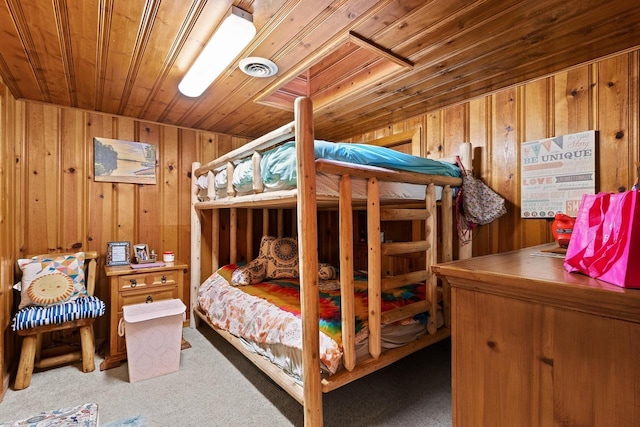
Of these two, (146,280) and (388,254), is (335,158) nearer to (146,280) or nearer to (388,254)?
(388,254)

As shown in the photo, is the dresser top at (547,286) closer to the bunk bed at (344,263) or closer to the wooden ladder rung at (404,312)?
the bunk bed at (344,263)

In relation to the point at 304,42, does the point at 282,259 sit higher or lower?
lower

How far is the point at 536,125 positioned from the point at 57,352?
4219 millimetres

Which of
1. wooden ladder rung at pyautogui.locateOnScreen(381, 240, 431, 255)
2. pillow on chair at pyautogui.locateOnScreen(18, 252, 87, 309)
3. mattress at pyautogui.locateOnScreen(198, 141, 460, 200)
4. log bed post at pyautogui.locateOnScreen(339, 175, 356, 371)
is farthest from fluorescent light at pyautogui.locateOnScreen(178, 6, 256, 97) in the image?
pillow on chair at pyautogui.locateOnScreen(18, 252, 87, 309)

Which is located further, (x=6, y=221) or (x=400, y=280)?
(x=6, y=221)

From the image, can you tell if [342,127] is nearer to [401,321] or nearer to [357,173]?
[357,173]

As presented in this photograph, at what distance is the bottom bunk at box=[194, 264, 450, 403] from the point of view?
5.46 feet

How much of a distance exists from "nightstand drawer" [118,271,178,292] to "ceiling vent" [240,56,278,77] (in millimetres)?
1883

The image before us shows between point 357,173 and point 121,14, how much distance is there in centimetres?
140

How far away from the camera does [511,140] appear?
2.28 meters

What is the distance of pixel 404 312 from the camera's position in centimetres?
191

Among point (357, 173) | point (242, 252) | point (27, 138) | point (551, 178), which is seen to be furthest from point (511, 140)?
point (27, 138)

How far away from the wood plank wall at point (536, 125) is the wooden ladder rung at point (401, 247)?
780 millimetres

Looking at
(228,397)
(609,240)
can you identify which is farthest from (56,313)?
(609,240)
